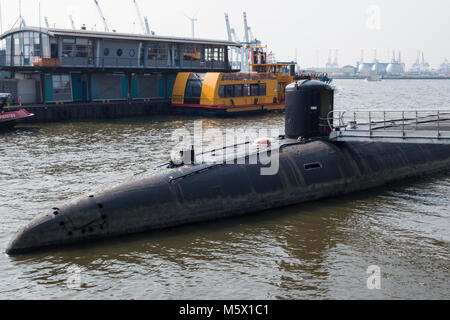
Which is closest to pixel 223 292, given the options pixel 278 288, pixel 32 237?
pixel 278 288

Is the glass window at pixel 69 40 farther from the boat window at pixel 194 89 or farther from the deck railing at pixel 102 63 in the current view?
the boat window at pixel 194 89

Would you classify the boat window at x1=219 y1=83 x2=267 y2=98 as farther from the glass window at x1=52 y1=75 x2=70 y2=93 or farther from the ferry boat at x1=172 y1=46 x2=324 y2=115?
the glass window at x1=52 y1=75 x2=70 y2=93

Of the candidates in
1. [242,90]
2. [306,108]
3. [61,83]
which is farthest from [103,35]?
[306,108]

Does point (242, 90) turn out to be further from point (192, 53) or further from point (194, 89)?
point (192, 53)

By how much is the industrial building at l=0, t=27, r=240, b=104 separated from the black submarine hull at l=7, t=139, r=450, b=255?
38.6 m

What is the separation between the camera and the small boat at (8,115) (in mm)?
43037

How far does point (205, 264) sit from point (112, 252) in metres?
2.92

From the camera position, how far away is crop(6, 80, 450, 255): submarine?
15602 millimetres

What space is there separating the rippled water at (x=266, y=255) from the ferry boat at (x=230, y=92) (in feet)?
110

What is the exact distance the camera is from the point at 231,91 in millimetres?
56750
